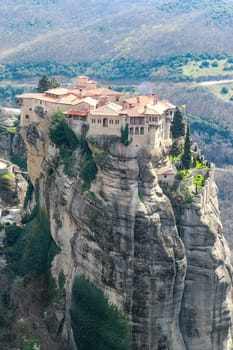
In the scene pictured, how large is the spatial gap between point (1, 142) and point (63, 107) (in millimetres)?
32143

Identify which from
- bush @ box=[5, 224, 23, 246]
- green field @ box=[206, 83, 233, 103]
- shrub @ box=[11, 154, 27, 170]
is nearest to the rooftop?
bush @ box=[5, 224, 23, 246]

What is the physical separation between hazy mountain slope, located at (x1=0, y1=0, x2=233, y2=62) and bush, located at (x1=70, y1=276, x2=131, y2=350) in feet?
303

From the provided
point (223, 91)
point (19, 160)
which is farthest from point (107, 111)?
point (223, 91)

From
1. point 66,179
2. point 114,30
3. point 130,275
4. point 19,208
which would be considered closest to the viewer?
point 130,275

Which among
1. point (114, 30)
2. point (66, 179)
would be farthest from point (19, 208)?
point (114, 30)

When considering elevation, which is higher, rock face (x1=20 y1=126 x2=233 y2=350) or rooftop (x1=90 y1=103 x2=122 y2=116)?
rooftop (x1=90 y1=103 x2=122 y2=116)

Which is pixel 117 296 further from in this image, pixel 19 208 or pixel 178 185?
pixel 19 208

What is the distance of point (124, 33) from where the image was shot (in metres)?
169

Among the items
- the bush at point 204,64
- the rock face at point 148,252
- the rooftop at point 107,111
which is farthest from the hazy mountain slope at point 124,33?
the rock face at point 148,252

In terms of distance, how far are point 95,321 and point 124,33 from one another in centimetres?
12579

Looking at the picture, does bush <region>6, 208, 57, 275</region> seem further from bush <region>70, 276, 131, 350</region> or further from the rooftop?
the rooftop

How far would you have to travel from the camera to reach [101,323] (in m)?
52.0

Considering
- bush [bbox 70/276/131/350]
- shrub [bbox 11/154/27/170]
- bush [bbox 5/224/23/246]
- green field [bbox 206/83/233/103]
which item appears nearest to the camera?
bush [bbox 70/276/131/350]

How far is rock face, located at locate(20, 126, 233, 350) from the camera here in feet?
164
